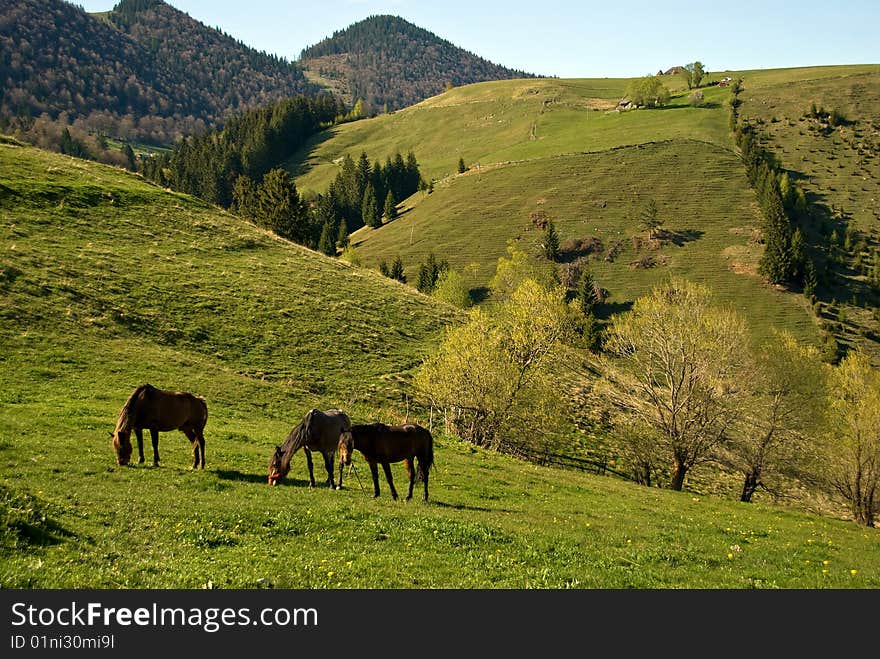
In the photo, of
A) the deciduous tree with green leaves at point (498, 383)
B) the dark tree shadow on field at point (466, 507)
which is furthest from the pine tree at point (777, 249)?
the dark tree shadow on field at point (466, 507)

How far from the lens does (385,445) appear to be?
18.6 m

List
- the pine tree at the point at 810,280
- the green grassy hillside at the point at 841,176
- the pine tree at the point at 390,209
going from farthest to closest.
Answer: the pine tree at the point at 390,209, the pine tree at the point at 810,280, the green grassy hillside at the point at 841,176

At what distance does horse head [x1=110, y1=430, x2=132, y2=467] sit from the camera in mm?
18516

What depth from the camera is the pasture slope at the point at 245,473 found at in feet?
36.2

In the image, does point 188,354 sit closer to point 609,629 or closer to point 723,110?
point 609,629

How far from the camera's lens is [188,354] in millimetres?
38875

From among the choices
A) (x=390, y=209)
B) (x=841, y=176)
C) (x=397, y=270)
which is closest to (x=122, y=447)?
(x=397, y=270)

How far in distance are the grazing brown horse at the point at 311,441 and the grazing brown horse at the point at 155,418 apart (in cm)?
287

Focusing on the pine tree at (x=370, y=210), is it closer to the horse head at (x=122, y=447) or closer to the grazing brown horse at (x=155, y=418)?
the grazing brown horse at (x=155, y=418)

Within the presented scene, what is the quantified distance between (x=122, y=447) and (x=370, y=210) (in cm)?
16156

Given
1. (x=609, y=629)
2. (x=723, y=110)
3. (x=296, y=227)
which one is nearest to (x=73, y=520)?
(x=609, y=629)

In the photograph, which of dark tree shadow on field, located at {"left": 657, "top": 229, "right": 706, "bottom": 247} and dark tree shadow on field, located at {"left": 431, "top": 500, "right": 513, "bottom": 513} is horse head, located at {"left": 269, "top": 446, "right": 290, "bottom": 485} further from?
dark tree shadow on field, located at {"left": 657, "top": 229, "right": 706, "bottom": 247}

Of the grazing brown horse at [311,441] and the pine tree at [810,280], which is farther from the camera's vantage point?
the pine tree at [810,280]

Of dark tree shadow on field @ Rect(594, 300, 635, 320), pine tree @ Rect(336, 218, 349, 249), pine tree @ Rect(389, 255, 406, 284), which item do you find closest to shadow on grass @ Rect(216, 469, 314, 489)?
dark tree shadow on field @ Rect(594, 300, 635, 320)
